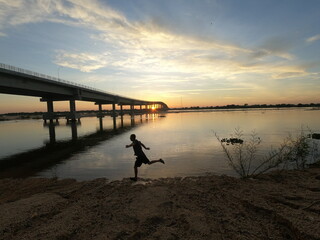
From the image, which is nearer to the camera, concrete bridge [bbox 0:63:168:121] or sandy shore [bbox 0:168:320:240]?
sandy shore [bbox 0:168:320:240]

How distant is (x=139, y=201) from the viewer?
667cm

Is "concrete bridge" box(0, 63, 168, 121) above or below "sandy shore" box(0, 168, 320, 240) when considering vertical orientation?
above

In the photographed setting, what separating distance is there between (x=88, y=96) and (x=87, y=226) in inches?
2956

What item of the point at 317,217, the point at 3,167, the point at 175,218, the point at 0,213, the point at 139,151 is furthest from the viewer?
the point at 3,167

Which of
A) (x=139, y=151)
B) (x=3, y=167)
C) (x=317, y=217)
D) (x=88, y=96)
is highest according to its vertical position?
(x=88, y=96)

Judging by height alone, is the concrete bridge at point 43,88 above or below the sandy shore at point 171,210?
above

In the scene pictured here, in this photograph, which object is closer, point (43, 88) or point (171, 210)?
point (171, 210)

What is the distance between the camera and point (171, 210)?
5883mm

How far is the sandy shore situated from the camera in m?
4.71

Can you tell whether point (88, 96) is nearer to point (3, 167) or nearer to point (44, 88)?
point (44, 88)

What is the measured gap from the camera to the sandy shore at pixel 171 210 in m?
4.71

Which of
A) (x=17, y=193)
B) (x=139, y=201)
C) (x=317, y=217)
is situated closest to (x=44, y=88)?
(x=17, y=193)

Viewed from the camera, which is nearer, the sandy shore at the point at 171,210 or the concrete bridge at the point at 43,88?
the sandy shore at the point at 171,210

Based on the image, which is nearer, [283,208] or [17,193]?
[283,208]
